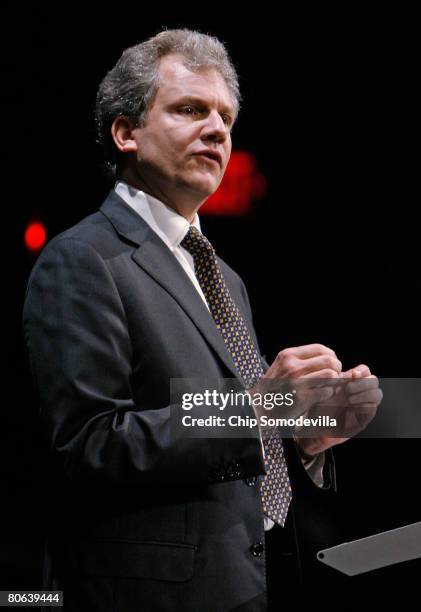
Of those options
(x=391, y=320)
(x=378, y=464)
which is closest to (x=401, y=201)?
(x=391, y=320)

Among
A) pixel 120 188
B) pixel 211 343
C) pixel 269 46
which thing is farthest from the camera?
pixel 269 46

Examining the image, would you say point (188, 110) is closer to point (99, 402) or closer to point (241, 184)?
point (99, 402)

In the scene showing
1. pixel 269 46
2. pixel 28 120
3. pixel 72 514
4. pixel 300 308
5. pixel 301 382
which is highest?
pixel 269 46

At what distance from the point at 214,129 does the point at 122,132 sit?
217mm

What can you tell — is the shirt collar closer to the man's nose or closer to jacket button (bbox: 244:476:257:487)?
the man's nose

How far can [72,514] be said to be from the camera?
3.74ft

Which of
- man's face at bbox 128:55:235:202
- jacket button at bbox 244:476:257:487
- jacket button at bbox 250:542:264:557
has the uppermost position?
man's face at bbox 128:55:235:202

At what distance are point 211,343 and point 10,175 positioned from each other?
165 cm

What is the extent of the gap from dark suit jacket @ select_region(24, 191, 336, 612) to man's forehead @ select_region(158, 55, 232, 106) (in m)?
0.43

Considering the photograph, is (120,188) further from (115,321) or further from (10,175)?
(10,175)

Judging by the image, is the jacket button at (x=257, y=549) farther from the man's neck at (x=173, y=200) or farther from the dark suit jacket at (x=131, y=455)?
the man's neck at (x=173, y=200)

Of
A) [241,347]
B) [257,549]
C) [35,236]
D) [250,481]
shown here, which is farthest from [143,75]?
[35,236]

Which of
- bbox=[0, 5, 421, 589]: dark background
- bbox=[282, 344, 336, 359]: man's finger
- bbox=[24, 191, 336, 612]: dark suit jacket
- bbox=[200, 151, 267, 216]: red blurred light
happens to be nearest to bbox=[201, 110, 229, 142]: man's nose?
bbox=[24, 191, 336, 612]: dark suit jacket

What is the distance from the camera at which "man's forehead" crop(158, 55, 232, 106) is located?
4.80 ft
